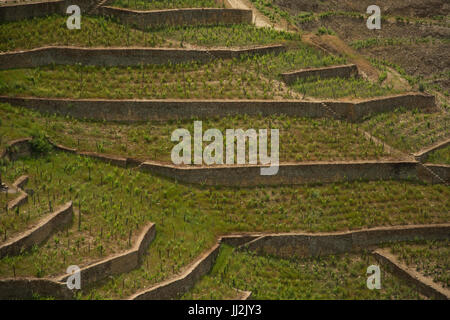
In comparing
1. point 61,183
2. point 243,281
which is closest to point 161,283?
point 243,281

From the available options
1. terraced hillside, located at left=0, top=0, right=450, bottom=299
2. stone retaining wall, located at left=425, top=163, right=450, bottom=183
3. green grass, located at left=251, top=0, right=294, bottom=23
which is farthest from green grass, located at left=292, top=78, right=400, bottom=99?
green grass, located at left=251, top=0, right=294, bottom=23

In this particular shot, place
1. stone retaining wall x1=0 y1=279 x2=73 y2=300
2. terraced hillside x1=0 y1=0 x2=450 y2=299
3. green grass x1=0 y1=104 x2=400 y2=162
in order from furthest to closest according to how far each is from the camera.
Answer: green grass x1=0 y1=104 x2=400 y2=162, terraced hillside x1=0 y1=0 x2=450 y2=299, stone retaining wall x1=0 y1=279 x2=73 y2=300

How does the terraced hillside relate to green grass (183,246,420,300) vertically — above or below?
above

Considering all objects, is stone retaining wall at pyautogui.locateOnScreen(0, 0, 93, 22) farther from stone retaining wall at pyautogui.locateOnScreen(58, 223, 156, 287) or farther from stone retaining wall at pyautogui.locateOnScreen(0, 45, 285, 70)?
stone retaining wall at pyautogui.locateOnScreen(58, 223, 156, 287)

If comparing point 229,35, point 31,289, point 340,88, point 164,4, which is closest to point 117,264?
point 31,289

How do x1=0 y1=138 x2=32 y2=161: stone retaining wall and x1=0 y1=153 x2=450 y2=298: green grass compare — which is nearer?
x1=0 y1=153 x2=450 y2=298: green grass

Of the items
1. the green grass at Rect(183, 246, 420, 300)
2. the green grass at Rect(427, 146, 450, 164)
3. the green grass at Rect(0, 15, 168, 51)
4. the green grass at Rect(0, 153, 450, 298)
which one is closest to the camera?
the green grass at Rect(0, 153, 450, 298)

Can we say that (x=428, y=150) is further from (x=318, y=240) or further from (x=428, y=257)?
(x=318, y=240)
